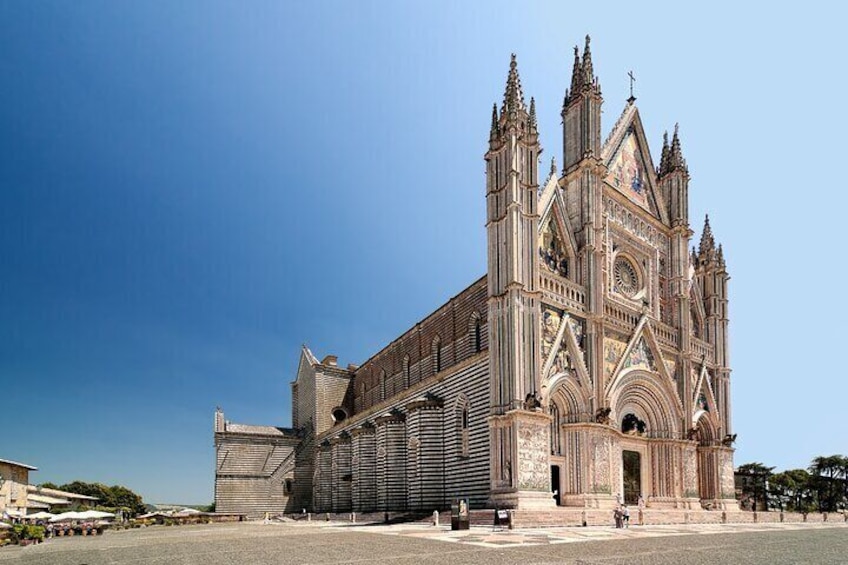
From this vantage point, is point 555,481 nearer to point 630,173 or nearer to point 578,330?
point 578,330

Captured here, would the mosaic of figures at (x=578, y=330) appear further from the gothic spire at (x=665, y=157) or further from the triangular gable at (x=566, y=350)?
the gothic spire at (x=665, y=157)

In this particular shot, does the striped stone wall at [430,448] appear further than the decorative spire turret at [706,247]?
No

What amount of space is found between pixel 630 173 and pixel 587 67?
6394 millimetres

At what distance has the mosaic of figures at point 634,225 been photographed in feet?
110

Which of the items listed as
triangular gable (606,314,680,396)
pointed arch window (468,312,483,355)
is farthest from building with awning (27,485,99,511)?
triangular gable (606,314,680,396)

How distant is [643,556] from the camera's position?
41.7 ft

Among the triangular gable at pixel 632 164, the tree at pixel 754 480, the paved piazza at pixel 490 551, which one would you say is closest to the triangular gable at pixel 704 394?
the triangular gable at pixel 632 164

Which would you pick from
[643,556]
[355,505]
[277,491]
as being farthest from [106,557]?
[277,491]

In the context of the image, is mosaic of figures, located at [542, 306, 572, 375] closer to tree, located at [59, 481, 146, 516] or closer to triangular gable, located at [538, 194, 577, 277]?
triangular gable, located at [538, 194, 577, 277]

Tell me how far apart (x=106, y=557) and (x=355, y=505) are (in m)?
24.0

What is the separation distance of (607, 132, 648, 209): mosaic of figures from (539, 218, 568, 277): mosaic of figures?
220 inches

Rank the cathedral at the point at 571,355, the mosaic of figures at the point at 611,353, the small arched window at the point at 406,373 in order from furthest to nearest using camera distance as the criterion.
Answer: the small arched window at the point at 406,373 < the mosaic of figures at the point at 611,353 < the cathedral at the point at 571,355

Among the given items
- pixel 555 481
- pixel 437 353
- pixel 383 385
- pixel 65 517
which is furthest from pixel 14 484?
pixel 555 481

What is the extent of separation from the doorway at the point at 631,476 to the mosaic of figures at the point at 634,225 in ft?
37.5
